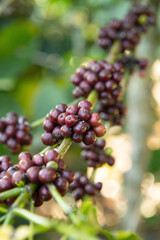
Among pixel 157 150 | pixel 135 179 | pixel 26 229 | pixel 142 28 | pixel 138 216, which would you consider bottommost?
pixel 26 229

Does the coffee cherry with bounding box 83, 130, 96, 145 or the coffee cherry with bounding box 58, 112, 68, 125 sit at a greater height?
the coffee cherry with bounding box 58, 112, 68, 125

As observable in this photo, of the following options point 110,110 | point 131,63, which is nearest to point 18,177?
point 110,110

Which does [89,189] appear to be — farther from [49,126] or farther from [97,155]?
[49,126]

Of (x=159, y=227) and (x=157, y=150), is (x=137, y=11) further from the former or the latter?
A: (x=159, y=227)

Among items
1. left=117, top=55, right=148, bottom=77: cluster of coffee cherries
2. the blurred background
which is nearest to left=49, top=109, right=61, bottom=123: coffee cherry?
left=117, top=55, right=148, bottom=77: cluster of coffee cherries

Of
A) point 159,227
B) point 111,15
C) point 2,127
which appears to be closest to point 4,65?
point 111,15

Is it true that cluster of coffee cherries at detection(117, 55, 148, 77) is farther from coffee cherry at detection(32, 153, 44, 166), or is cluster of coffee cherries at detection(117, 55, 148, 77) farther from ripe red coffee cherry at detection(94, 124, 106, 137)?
coffee cherry at detection(32, 153, 44, 166)
